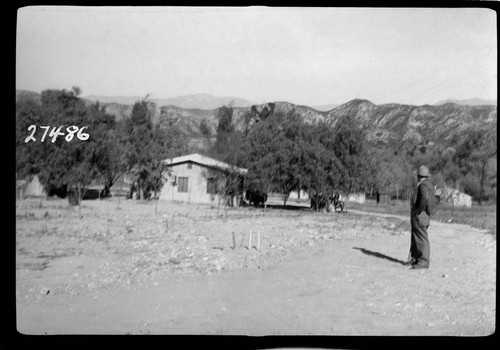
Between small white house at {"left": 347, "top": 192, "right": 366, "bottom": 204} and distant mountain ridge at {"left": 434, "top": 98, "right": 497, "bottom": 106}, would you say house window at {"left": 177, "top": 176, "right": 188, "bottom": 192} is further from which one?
distant mountain ridge at {"left": 434, "top": 98, "right": 497, "bottom": 106}

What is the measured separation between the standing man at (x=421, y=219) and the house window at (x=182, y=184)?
171 cm

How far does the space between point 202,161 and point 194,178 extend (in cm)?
15

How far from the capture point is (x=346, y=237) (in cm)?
400

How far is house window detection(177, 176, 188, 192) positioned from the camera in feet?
12.4

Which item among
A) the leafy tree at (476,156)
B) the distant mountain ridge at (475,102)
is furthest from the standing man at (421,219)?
the distant mountain ridge at (475,102)

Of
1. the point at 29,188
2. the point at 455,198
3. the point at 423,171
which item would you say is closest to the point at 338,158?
the point at 423,171

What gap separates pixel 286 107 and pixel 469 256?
1.74 m

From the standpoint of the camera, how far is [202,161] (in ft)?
12.8

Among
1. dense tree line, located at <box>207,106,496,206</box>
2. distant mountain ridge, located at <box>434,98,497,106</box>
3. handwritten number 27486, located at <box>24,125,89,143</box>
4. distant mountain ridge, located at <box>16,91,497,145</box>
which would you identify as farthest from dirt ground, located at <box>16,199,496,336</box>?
distant mountain ridge, located at <box>434,98,497,106</box>

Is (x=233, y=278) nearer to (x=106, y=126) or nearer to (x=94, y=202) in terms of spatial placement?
(x=94, y=202)

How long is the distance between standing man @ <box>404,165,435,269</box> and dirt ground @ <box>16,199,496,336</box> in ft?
0.21

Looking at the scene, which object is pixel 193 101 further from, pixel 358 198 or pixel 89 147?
pixel 358 198

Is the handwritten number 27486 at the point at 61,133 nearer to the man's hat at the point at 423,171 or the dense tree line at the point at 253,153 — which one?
the dense tree line at the point at 253,153
